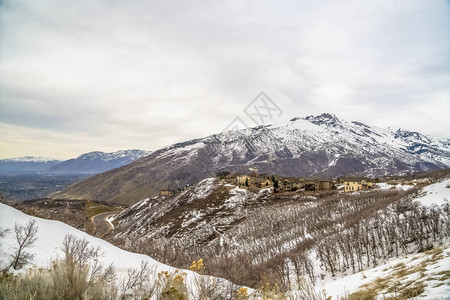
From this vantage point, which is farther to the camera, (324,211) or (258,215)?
(258,215)

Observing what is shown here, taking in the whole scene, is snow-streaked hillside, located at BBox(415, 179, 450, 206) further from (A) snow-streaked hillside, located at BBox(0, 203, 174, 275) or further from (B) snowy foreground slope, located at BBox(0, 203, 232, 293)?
(A) snow-streaked hillside, located at BBox(0, 203, 174, 275)

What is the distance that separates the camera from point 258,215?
128m

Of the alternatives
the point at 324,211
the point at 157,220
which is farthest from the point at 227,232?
the point at 157,220

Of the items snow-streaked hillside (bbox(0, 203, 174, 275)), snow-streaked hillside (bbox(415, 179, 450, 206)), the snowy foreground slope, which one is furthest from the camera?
snow-streaked hillside (bbox(415, 179, 450, 206))

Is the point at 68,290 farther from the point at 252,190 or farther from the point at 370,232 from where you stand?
the point at 252,190

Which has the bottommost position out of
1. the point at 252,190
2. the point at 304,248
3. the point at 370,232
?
the point at 304,248

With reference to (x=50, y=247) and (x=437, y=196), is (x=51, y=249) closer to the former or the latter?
(x=50, y=247)

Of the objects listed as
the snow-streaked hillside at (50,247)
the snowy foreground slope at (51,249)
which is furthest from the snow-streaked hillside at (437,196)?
the snow-streaked hillside at (50,247)

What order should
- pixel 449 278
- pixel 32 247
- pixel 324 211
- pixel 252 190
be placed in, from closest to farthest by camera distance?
pixel 449 278, pixel 32 247, pixel 324 211, pixel 252 190

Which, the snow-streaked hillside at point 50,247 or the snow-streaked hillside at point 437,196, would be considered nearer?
the snow-streaked hillside at point 50,247

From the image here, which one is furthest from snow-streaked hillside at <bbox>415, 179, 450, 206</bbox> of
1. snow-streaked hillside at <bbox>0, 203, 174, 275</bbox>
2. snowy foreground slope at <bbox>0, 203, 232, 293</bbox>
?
snow-streaked hillside at <bbox>0, 203, 174, 275</bbox>

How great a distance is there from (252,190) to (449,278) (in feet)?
528

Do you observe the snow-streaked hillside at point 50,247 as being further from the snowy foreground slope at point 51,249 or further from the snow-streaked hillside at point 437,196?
the snow-streaked hillside at point 437,196

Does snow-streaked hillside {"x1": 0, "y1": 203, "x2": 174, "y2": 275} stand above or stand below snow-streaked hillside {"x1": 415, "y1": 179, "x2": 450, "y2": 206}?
above
